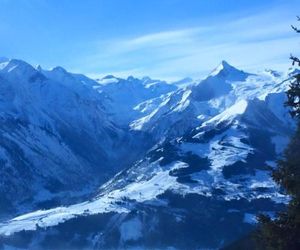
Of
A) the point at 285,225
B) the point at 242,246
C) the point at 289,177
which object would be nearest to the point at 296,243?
the point at 285,225

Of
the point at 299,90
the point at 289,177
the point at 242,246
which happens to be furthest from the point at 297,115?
the point at 242,246

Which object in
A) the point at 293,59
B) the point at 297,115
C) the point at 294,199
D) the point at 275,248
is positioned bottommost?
the point at 275,248

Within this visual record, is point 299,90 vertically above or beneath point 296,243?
above

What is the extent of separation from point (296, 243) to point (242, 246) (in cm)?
8992

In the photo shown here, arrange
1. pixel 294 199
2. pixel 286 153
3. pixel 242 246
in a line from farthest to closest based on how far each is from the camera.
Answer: pixel 242 246 < pixel 286 153 < pixel 294 199

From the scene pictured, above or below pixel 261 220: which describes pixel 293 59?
above

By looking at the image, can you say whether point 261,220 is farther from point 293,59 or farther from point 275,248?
point 293,59

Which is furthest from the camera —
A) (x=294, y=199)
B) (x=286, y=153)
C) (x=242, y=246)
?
(x=242, y=246)

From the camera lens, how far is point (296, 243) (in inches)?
1420

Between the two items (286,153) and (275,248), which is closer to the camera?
(275,248)

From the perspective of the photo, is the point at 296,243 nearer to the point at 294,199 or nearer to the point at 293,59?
the point at 294,199

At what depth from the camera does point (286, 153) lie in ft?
134

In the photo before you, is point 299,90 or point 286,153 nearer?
point 299,90

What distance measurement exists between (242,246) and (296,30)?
9205 cm
